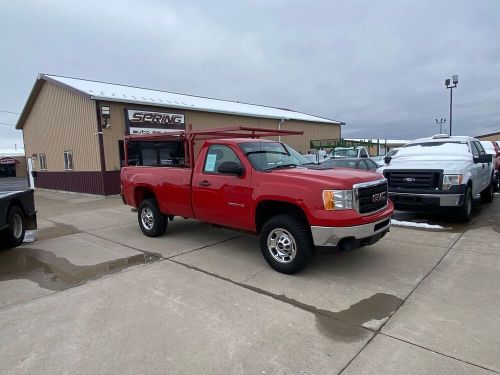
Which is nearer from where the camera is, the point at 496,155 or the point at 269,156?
the point at 269,156

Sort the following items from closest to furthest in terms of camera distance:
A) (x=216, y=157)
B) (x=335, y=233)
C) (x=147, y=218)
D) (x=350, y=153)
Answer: (x=335, y=233) → (x=216, y=157) → (x=147, y=218) → (x=350, y=153)

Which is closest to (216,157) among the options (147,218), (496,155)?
(147,218)

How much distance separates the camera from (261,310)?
395 cm

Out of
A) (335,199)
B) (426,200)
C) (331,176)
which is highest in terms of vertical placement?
(331,176)

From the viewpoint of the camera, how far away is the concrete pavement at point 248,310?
3035 mm

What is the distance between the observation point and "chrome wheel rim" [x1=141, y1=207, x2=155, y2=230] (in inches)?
287

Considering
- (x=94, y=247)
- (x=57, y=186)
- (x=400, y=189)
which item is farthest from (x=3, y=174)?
(x=400, y=189)

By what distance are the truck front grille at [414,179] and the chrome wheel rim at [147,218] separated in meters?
Result: 5.42

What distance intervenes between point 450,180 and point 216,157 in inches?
197

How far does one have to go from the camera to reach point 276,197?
194 inches

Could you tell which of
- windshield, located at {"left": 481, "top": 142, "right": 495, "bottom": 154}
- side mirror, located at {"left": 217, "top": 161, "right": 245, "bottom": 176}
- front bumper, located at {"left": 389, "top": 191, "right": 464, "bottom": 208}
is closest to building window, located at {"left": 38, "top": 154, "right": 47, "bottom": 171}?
side mirror, located at {"left": 217, "top": 161, "right": 245, "bottom": 176}

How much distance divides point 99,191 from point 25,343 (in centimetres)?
1276

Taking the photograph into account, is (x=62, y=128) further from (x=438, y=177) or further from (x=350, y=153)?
(x=438, y=177)

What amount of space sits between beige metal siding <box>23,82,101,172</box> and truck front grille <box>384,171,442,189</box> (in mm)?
11888
